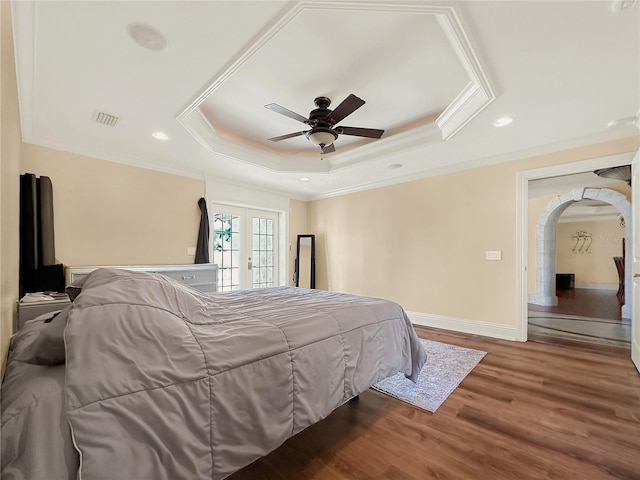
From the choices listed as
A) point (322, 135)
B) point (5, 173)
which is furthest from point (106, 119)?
point (322, 135)

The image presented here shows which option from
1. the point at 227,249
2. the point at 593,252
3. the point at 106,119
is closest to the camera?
the point at 106,119

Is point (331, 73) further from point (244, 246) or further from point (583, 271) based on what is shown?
point (583, 271)

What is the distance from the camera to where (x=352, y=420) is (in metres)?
1.91

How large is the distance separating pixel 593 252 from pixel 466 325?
804 cm

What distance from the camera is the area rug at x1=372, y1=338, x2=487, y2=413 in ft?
7.09

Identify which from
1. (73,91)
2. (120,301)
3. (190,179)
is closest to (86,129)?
(73,91)

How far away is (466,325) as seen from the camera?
3939mm

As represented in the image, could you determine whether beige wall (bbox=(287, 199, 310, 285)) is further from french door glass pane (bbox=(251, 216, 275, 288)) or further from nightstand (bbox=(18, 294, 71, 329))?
nightstand (bbox=(18, 294, 71, 329))

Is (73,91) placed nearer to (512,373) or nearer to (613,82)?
(613,82)

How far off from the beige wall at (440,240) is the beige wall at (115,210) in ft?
9.67

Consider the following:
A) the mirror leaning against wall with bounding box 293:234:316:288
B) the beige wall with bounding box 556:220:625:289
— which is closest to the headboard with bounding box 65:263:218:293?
the mirror leaning against wall with bounding box 293:234:316:288

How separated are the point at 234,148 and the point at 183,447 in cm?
341

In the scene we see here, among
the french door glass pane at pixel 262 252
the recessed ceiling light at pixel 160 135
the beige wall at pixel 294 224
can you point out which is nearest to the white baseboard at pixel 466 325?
the beige wall at pixel 294 224

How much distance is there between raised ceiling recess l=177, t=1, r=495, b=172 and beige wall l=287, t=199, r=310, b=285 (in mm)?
2247
